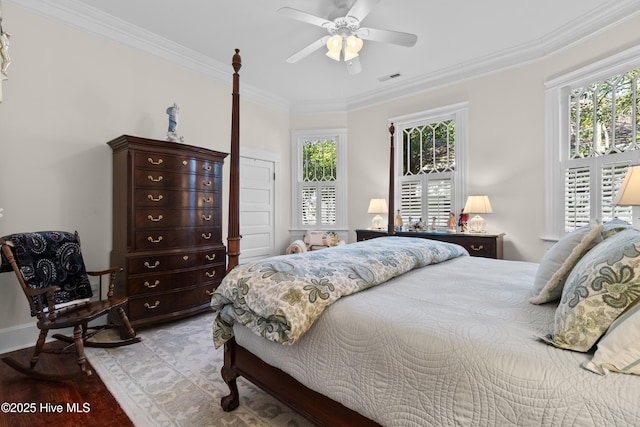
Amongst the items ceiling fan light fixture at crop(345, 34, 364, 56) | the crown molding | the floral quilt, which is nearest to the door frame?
the crown molding

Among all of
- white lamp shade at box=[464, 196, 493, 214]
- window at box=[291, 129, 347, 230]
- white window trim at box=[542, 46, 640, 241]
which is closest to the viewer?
white window trim at box=[542, 46, 640, 241]

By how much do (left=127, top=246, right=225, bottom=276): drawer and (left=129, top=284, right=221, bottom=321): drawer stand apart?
0.24 metres

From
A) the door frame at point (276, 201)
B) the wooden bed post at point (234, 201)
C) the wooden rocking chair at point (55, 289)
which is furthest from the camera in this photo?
the door frame at point (276, 201)

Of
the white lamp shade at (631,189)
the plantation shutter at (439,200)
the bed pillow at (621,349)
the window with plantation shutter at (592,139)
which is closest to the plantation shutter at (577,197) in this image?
the window with plantation shutter at (592,139)

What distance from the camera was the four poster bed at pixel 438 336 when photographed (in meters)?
0.83

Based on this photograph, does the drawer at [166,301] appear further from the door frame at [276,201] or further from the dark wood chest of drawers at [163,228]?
the door frame at [276,201]

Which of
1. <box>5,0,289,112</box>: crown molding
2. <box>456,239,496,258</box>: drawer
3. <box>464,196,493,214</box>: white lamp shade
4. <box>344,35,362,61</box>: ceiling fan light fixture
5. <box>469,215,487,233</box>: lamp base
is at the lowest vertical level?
<box>456,239,496,258</box>: drawer

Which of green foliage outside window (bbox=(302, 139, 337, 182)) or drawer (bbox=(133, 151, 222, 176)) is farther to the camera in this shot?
green foliage outside window (bbox=(302, 139, 337, 182))

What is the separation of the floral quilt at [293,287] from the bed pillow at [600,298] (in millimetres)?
792

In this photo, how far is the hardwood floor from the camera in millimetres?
1694

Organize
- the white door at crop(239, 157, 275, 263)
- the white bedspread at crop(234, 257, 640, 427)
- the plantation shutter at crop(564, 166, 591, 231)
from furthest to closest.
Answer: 1. the white door at crop(239, 157, 275, 263)
2. the plantation shutter at crop(564, 166, 591, 231)
3. the white bedspread at crop(234, 257, 640, 427)

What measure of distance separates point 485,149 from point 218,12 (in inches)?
138

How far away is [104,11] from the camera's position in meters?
3.03

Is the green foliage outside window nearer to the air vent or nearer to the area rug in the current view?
the air vent
